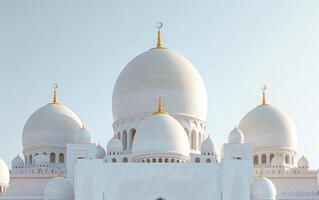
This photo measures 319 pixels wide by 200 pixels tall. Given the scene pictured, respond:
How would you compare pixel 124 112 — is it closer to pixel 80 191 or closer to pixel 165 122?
pixel 165 122

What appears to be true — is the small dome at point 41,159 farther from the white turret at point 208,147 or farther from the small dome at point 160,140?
the white turret at point 208,147

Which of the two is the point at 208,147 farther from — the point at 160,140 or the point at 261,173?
the point at 160,140

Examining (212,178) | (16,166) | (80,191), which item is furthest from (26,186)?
(212,178)

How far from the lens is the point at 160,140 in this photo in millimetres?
34844

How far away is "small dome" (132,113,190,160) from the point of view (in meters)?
34.8

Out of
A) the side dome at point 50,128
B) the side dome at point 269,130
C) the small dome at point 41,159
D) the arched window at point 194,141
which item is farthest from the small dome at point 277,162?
the small dome at point 41,159

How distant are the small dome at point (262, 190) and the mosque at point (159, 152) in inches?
1.7

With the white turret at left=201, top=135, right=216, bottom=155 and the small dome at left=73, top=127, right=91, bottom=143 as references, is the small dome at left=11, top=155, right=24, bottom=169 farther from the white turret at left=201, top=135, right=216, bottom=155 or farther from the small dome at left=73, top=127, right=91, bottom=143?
the white turret at left=201, top=135, right=216, bottom=155

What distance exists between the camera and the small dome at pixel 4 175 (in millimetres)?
38156

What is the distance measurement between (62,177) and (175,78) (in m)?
7.85

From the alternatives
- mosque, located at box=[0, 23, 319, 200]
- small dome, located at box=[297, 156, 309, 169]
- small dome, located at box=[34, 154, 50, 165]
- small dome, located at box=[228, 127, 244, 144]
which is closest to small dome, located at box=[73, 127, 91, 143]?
mosque, located at box=[0, 23, 319, 200]

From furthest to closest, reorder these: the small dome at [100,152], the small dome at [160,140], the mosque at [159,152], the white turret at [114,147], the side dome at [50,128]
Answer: the side dome at [50,128] < the small dome at [100,152] < the white turret at [114,147] < the small dome at [160,140] < the mosque at [159,152]

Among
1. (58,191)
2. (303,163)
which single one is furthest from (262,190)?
(58,191)

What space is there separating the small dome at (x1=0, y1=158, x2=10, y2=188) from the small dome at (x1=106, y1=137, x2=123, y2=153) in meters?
5.02
